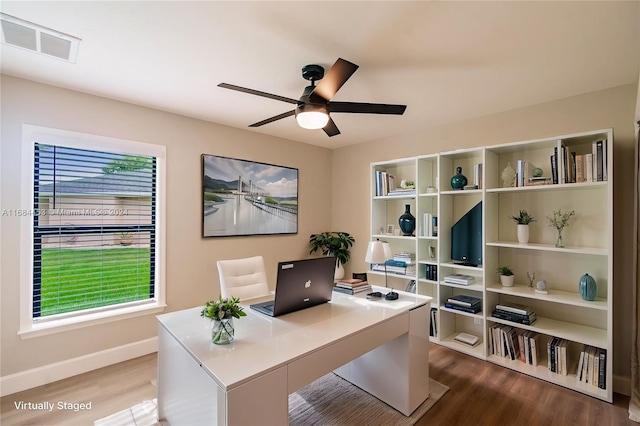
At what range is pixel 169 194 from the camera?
3074 millimetres

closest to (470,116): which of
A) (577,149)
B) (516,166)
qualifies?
(516,166)

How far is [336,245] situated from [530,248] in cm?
233

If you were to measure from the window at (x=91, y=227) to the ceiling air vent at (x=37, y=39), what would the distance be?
77cm

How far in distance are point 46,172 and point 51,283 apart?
0.94 m

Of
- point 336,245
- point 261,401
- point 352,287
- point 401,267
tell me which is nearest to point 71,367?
point 261,401

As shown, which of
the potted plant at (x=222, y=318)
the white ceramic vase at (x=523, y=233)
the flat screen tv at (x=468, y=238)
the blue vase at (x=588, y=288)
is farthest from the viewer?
the flat screen tv at (x=468, y=238)

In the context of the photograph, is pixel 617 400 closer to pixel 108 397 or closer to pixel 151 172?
pixel 108 397

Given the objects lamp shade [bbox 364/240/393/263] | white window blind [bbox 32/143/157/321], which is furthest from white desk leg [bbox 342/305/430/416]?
white window blind [bbox 32/143/157/321]

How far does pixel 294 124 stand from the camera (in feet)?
11.3

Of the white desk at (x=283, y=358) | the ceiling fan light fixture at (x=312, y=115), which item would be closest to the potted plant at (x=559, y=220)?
the white desk at (x=283, y=358)

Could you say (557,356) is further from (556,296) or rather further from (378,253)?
(378,253)

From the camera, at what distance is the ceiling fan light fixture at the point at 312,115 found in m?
1.96

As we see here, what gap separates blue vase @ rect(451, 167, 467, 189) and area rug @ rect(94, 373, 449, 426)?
6.28ft

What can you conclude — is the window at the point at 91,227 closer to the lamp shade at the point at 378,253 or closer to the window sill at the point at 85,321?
the window sill at the point at 85,321
